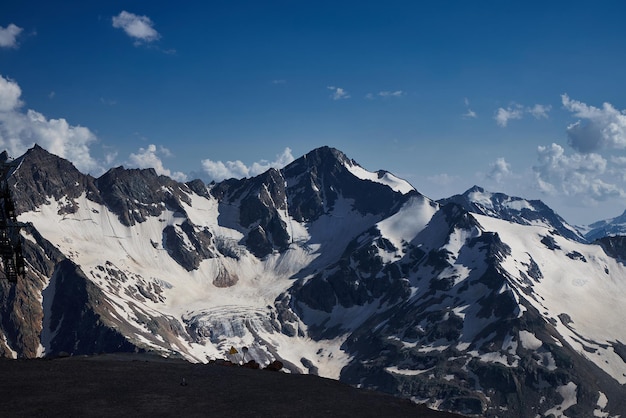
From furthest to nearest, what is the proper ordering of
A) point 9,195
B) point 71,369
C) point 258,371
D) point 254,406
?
point 9,195
point 258,371
point 71,369
point 254,406

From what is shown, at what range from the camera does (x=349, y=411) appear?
183 ft

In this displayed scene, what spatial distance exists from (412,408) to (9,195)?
1908 inches

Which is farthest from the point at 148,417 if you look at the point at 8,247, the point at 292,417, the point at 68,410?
the point at 8,247

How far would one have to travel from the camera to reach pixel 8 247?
79.0 metres

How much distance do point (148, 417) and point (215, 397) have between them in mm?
7865

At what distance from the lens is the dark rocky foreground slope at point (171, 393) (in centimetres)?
5241

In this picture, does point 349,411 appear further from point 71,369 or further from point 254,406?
point 71,369

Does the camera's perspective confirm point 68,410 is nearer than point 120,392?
Yes

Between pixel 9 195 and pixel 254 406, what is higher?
pixel 9 195

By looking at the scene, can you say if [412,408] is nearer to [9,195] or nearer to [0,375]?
[0,375]


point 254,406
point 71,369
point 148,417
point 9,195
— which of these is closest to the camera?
point 148,417

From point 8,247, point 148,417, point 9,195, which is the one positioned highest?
point 9,195

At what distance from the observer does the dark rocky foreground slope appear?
52.4 meters

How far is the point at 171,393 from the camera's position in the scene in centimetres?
5772
